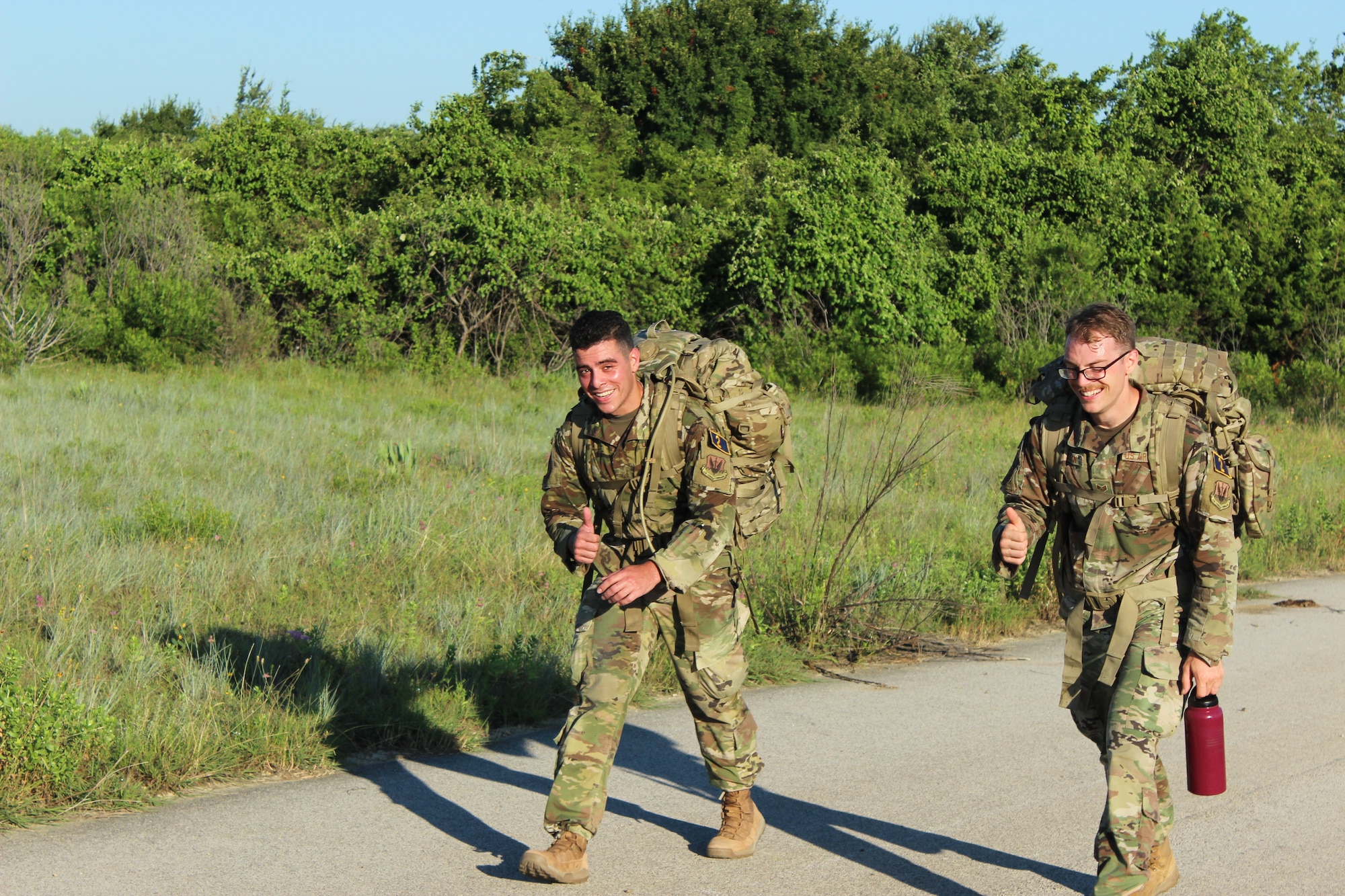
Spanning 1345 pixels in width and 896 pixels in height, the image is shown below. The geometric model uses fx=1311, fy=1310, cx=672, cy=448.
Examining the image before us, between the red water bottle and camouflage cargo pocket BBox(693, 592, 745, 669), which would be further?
camouflage cargo pocket BBox(693, 592, 745, 669)

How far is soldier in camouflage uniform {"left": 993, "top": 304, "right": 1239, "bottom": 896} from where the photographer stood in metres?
3.61

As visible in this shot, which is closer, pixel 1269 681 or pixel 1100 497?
pixel 1100 497

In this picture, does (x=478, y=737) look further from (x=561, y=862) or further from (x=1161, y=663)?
(x=1161, y=663)

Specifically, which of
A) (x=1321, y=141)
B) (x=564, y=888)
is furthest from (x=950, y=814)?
(x=1321, y=141)

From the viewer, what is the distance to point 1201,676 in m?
3.68

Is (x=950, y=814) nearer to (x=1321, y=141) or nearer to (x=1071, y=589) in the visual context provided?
(x=1071, y=589)

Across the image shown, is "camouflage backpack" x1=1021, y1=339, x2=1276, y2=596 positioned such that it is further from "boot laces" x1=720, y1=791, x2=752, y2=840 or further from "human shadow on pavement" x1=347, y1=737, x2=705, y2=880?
"human shadow on pavement" x1=347, y1=737, x2=705, y2=880

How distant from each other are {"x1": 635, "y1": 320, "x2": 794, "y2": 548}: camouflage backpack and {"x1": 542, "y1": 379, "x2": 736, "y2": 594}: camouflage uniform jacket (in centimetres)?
5

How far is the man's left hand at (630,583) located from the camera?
3816 millimetres

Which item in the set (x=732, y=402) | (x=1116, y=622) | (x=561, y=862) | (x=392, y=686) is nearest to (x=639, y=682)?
(x=561, y=862)

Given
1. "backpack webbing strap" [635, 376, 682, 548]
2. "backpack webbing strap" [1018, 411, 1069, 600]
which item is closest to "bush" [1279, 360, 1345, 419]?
"backpack webbing strap" [1018, 411, 1069, 600]

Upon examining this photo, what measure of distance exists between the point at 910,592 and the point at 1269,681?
2028 mm

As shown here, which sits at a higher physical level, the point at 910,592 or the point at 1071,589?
the point at 1071,589

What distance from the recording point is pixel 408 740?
5.46 m
